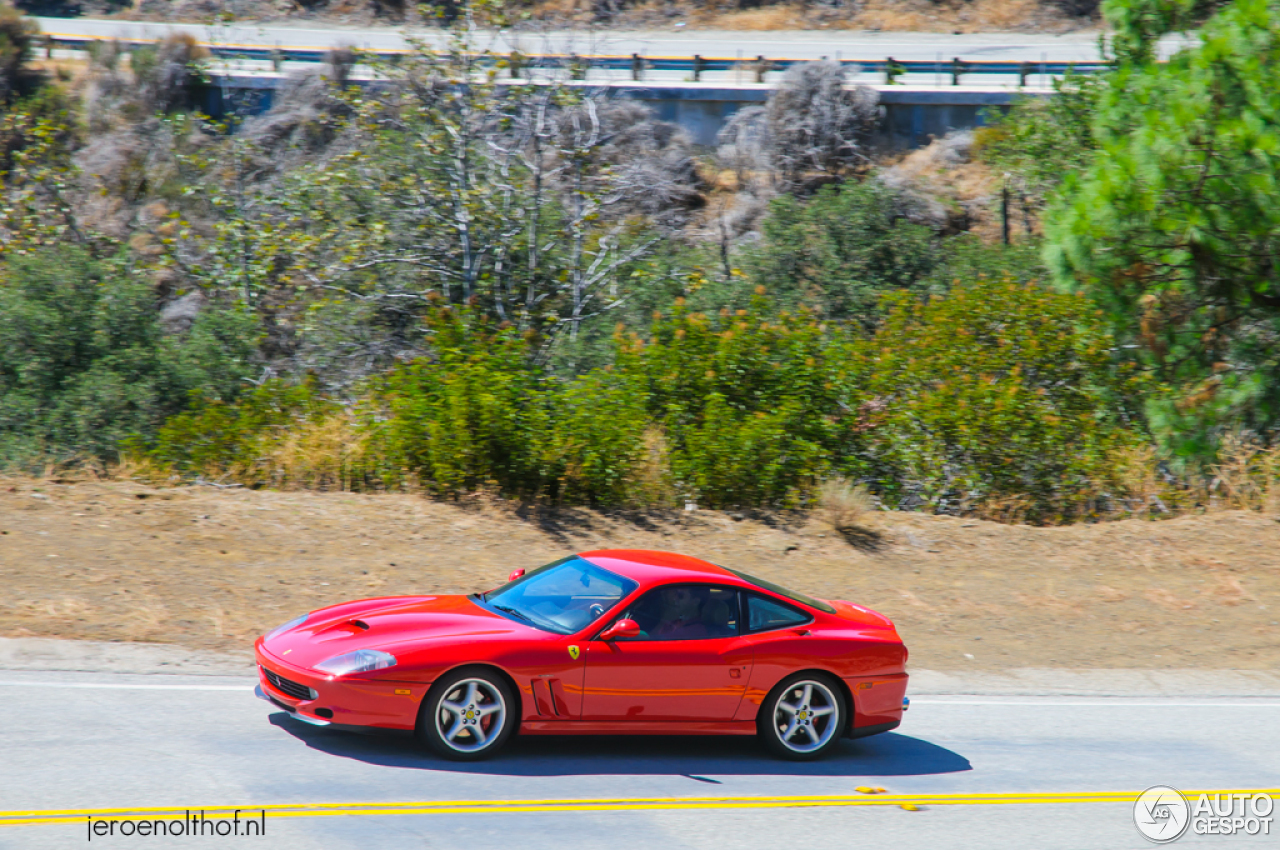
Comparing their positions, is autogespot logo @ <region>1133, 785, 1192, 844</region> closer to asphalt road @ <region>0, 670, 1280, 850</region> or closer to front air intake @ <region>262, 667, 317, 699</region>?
asphalt road @ <region>0, 670, 1280, 850</region>

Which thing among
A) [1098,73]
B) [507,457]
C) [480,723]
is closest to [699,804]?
[480,723]

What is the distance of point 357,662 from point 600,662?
147 cm

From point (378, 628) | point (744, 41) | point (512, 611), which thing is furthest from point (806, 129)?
point (378, 628)

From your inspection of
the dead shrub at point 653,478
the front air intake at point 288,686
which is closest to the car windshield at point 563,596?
the front air intake at point 288,686

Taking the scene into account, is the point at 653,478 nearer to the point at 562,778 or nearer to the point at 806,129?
the point at 562,778

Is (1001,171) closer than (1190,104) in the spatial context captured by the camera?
No

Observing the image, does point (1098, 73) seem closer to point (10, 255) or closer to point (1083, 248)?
point (1083, 248)

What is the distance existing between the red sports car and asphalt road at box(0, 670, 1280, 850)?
0.27 metres

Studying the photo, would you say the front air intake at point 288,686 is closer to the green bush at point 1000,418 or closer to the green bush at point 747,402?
the green bush at point 747,402

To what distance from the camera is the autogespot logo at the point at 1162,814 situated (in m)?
6.64

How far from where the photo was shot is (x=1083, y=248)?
14.6 meters

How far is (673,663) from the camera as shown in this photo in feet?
23.5

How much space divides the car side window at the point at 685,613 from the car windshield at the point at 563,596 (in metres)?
0.17

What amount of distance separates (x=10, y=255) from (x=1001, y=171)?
2369cm
